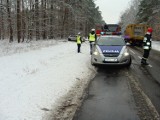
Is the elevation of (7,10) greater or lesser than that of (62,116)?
greater

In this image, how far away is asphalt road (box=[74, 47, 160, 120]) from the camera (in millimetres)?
6117

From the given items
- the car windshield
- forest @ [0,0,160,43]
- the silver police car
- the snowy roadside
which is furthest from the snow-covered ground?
forest @ [0,0,160,43]

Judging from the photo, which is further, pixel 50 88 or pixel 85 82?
pixel 85 82

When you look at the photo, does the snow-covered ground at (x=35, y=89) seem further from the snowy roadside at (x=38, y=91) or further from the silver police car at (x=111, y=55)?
the silver police car at (x=111, y=55)

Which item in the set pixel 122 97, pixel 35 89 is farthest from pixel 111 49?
pixel 35 89

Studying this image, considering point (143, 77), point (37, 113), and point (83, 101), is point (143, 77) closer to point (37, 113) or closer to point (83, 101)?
point (83, 101)

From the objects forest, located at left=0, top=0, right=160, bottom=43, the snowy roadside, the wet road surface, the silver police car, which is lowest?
the wet road surface

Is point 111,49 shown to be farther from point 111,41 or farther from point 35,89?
point 35,89

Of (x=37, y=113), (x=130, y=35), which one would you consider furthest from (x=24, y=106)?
(x=130, y=35)

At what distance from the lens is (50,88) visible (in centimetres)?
832

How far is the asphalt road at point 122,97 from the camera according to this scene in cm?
612

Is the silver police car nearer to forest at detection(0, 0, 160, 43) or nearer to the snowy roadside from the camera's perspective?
the snowy roadside

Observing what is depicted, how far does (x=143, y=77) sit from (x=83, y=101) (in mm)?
4443

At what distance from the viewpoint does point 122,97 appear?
25.1 feet
